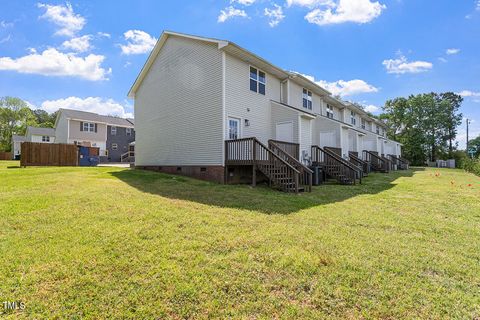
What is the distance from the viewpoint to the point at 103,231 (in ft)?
14.6

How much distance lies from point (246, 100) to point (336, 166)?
6341 millimetres

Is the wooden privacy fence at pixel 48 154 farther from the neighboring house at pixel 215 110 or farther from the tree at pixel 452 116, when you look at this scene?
the tree at pixel 452 116

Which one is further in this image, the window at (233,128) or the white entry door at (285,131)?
the white entry door at (285,131)

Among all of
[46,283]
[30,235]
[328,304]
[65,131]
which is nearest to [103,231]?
[30,235]

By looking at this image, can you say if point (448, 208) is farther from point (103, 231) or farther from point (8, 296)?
point (8, 296)

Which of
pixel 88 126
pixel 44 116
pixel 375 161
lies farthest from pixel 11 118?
pixel 375 161

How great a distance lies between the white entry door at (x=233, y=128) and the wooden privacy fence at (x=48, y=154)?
49.3ft

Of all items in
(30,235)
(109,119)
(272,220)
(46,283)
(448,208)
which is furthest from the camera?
(109,119)

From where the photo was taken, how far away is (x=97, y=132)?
33.4m

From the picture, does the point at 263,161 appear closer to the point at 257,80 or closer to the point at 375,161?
the point at 257,80

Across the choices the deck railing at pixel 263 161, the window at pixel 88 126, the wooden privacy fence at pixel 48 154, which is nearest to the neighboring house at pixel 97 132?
the window at pixel 88 126

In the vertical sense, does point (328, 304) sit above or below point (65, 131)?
Answer: below

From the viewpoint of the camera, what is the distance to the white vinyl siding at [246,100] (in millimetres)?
11773

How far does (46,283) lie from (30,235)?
182cm
